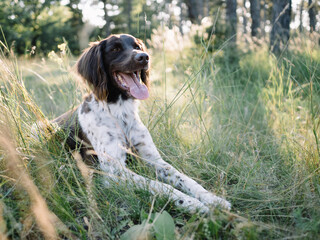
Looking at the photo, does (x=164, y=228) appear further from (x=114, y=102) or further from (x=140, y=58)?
(x=140, y=58)

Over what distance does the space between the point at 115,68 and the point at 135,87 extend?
28cm

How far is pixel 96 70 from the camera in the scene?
2.55m

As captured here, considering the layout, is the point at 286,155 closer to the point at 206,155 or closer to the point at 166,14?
the point at 206,155

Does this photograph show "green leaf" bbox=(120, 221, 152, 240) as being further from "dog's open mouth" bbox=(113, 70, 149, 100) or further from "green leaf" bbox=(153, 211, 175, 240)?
"dog's open mouth" bbox=(113, 70, 149, 100)

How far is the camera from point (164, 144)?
272cm

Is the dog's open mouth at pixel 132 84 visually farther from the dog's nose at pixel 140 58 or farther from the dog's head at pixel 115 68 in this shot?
the dog's nose at pixel 140 58

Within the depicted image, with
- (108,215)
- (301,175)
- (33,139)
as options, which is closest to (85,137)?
(33,139)

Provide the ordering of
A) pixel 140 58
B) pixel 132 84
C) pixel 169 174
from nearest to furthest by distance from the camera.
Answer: pixel 169 174, pixel 140 58, pixel 132 84

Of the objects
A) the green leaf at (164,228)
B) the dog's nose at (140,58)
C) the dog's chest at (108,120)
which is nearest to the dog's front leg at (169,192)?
the green leaf at (164,228)

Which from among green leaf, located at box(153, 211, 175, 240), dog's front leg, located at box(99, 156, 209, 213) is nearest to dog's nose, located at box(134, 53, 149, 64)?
dog's front leg, located at box(99, 156, 209, 213)

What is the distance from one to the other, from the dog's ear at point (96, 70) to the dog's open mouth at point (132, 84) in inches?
5.3

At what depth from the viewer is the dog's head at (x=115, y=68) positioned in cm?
247

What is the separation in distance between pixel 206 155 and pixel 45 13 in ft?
52.0

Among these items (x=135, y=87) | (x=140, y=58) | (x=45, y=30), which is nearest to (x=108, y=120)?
(x=135, y=87)
